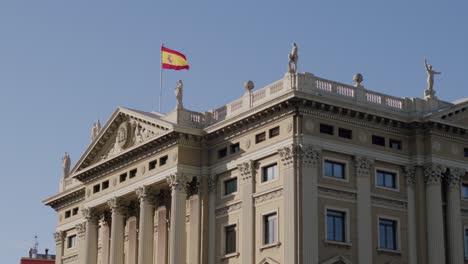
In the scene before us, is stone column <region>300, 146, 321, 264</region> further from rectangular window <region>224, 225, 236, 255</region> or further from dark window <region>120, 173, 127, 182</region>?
dark window <region>120, 173, 127, 182</region>

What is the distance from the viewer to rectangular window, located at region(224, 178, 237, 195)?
230ft

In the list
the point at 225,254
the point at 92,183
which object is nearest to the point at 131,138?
the point at 92,183

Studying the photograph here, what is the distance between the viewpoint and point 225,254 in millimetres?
69625

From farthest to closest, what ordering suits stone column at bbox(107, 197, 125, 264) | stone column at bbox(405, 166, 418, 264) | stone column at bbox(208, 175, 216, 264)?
stone column at bbox(107, 197, 125, 264), stone column at bbox(208, 175, 216, 264), stone column at bbox(405, 166, 418, 264)

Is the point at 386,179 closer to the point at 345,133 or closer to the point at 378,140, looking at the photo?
the point at 378,140

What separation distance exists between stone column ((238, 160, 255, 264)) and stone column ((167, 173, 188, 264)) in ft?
16.2

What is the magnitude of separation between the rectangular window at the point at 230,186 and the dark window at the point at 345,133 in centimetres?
814

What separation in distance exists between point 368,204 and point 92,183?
25482 mm

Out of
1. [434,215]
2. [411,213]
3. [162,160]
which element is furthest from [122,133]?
[434,215]

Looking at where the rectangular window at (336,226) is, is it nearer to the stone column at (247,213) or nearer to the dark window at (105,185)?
the stone column at (247,213)

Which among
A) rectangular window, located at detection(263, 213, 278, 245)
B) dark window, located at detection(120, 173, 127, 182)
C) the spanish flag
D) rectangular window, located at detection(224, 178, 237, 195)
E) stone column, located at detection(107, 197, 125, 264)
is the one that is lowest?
rectangular window, located at detection(263, 213, 278, 245)

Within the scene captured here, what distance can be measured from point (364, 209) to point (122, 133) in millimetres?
21157

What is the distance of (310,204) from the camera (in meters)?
64.2

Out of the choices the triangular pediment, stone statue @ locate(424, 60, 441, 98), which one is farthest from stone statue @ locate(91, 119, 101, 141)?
stone statue @ locate(424, 60, 441, 98)
